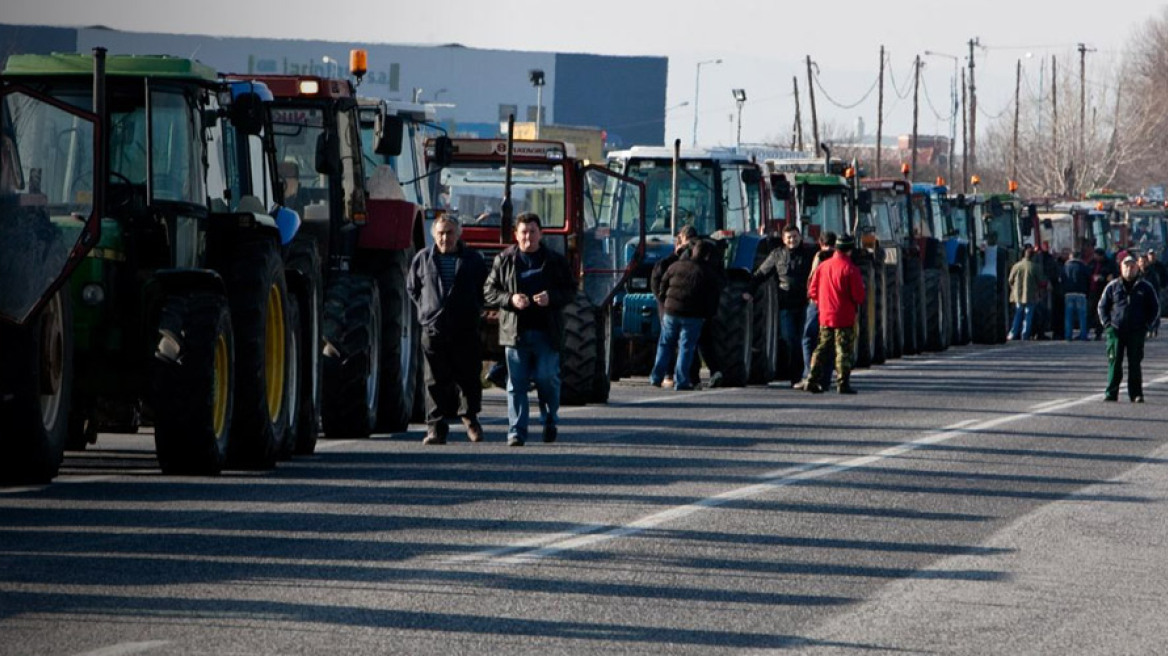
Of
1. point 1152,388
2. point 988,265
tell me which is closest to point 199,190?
point 1152,388

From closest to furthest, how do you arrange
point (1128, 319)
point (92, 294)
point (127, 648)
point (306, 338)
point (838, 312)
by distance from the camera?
point (127, 648) → point (92, 294) → point (306, 338) → point (838, 312) → point (1128, 319)

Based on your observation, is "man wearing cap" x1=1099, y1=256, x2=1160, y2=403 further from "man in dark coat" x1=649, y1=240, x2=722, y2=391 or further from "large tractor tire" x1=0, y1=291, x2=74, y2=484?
"large tractor tire" x1=0, y1=291, x2=74, y2=484

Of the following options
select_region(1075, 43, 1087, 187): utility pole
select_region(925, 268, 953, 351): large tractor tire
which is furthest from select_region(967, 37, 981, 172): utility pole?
select_region(925, 268, 953, 351): large tractor tire

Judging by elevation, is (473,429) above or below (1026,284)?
below

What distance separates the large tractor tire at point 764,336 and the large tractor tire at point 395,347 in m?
9.25

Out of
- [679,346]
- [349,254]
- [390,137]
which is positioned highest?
[390,137]

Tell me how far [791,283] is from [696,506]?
51.4 ft

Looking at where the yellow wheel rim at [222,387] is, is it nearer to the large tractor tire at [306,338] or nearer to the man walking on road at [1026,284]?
the large tractor tire at [306,338]

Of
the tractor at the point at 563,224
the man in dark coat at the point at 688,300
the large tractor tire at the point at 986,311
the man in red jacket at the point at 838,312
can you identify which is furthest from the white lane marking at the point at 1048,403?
the large tractor tire at the point at 986,311

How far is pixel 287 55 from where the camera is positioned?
10769cm

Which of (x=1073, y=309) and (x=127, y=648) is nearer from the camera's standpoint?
(x=127, y=648)

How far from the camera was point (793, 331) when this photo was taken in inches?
1188

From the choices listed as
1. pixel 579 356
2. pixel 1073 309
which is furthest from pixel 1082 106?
pixel 579 356

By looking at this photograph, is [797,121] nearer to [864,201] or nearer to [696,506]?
[864,201]
